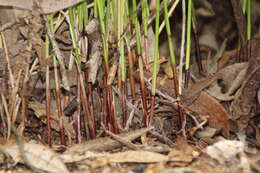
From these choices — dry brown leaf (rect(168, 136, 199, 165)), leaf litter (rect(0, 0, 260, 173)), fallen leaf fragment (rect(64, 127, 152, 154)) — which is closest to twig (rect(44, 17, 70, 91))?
leaf litter (rect(0, 0, 260, 173))

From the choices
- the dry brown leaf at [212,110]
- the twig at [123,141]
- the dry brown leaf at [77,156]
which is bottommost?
the dry brown leaf at [77,156]

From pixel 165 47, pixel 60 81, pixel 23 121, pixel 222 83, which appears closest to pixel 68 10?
pixel 60 81

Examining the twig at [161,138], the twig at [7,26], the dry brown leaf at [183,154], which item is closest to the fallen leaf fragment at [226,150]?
the dry brown leaf at [183,154]

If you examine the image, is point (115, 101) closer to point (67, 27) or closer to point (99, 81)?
point (99, 81)

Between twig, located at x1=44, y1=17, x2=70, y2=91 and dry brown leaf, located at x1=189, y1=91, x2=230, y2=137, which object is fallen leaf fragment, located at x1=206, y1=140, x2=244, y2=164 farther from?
twig, located at x1=44, y1=17, x2=70, y2=91

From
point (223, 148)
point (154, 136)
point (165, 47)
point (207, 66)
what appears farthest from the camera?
point (165, 47)

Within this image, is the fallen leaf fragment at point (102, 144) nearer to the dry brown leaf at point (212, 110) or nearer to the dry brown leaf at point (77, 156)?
the dry brown leaf at point (77, 156)

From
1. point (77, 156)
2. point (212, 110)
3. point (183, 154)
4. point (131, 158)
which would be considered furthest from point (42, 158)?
point (212, 110)

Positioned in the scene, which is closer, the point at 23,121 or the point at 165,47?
the point at 23,121

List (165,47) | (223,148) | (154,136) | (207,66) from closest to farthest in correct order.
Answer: (223,148) < (154,136) < (207,66) < (165,47)
